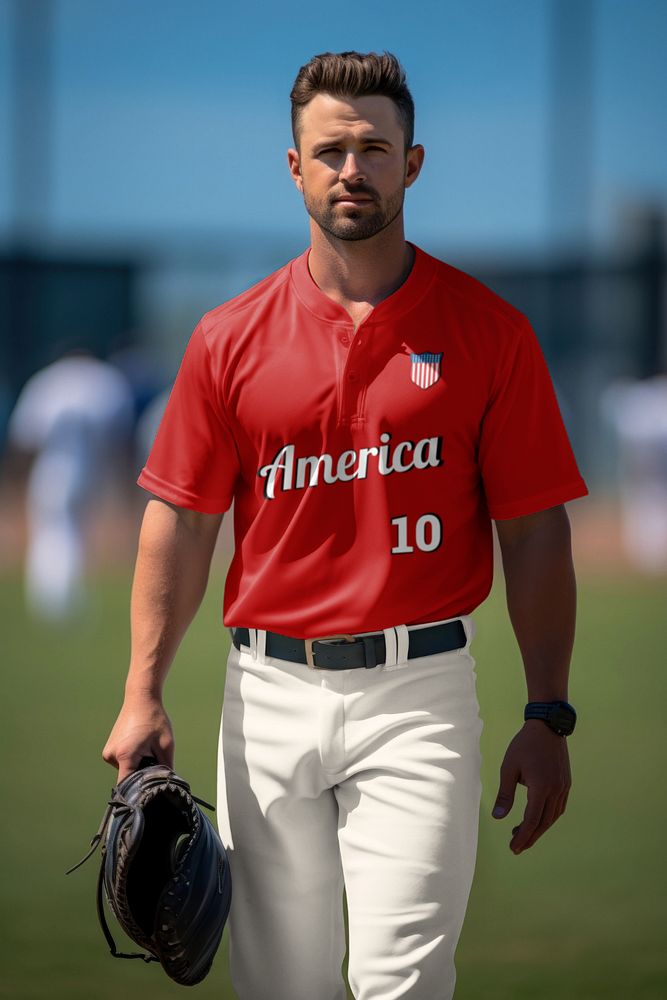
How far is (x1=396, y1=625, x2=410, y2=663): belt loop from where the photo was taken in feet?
9.61

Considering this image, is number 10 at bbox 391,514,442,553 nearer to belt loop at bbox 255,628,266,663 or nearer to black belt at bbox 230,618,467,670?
black belt at bbox 230,618,467,670

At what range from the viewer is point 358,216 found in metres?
2.91

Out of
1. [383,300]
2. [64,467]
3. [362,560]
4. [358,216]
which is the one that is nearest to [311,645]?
[362,560]

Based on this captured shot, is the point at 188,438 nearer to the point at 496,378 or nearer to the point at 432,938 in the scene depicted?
the point at 496,378

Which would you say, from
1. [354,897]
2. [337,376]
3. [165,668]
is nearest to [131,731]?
[165,668]

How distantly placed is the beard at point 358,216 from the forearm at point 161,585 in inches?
27.0

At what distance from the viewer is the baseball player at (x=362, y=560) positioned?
2906 mm

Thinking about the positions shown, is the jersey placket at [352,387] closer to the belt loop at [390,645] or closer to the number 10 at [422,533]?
the number 10 at [422,533]

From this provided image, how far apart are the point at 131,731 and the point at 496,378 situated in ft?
3.50

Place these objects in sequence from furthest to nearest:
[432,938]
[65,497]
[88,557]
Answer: [88,557]
[65,497]
[432,938]

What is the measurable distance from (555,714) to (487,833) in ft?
11.4

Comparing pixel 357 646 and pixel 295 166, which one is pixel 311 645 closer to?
pixel 357 646

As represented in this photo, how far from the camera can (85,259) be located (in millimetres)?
22922

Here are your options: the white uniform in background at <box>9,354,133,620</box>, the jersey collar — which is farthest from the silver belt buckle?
the white uniform in background at <box>9,354,133,620</box>
